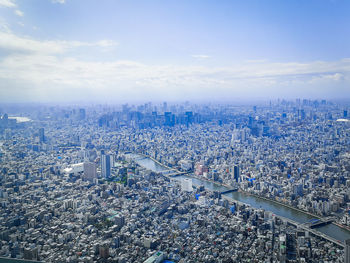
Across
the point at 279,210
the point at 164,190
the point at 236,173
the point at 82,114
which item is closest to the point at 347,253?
the point at 279,210

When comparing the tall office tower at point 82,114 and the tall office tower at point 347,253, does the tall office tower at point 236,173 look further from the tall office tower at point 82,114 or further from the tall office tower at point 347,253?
the tall office tower at point 82,114

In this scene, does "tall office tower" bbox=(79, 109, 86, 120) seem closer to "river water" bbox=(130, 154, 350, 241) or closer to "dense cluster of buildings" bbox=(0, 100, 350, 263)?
"dense cluster of buildings" bbox=(0, 100, 350, 263)

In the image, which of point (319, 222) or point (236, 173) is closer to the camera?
point (319, 222)

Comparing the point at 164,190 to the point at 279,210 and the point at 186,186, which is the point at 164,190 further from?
the point at 279,210

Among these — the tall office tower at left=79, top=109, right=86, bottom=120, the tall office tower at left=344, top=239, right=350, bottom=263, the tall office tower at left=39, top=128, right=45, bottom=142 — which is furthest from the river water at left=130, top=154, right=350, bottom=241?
the tall office tower at left=79, top=109, right=86, bottom=120

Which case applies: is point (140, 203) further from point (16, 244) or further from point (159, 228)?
point (16, 244)

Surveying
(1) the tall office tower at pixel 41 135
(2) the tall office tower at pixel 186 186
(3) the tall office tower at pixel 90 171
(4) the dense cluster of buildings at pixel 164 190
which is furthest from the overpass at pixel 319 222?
(1) the tall office tower at pixel 41 135
